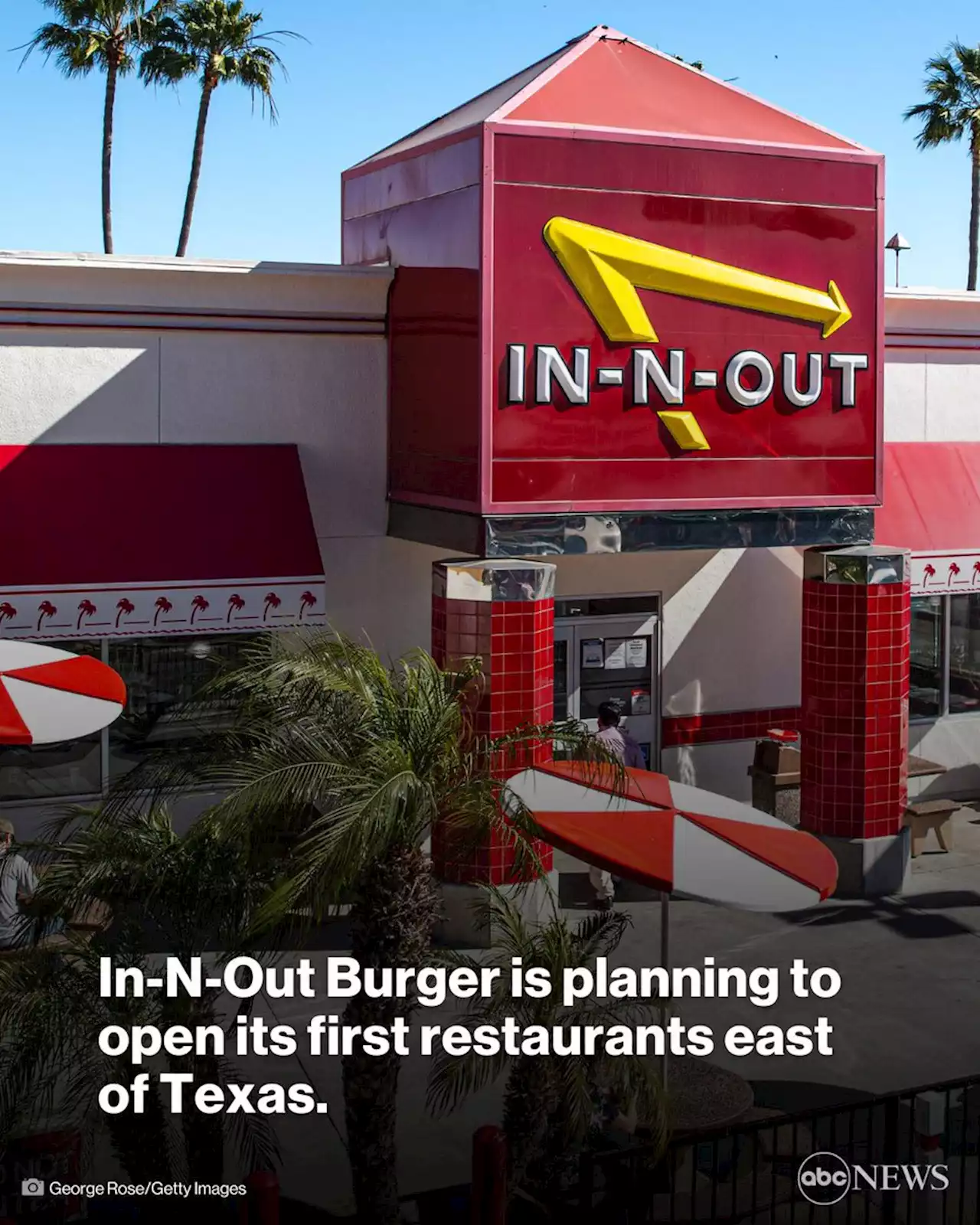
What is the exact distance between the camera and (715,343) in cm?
1351

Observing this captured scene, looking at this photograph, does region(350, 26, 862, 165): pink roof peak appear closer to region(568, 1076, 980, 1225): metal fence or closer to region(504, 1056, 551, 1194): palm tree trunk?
region(504, 1056, 551, 1194): palm tree trunk

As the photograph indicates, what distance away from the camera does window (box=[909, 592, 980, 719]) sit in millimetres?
17469

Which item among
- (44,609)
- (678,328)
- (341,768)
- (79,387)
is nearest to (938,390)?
(678,328)

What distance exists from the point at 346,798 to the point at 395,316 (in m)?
7.52

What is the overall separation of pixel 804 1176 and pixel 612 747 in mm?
5014

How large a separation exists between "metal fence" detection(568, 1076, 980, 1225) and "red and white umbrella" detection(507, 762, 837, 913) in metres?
1.22

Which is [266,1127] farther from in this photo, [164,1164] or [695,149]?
[695,149]

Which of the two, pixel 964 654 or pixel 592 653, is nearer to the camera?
pixel 592 653

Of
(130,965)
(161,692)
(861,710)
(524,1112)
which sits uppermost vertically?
(161,692)

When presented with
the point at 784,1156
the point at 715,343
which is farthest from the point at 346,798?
the point at 715,343

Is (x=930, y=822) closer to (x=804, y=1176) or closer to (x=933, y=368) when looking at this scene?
(x=933, y=368)

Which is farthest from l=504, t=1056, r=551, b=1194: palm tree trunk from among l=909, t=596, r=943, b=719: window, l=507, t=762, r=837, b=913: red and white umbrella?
l=909, t=596, r=943, b=719: window

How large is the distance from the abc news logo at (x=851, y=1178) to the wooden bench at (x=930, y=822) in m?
6.84

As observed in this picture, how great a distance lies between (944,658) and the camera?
17.5 metres
